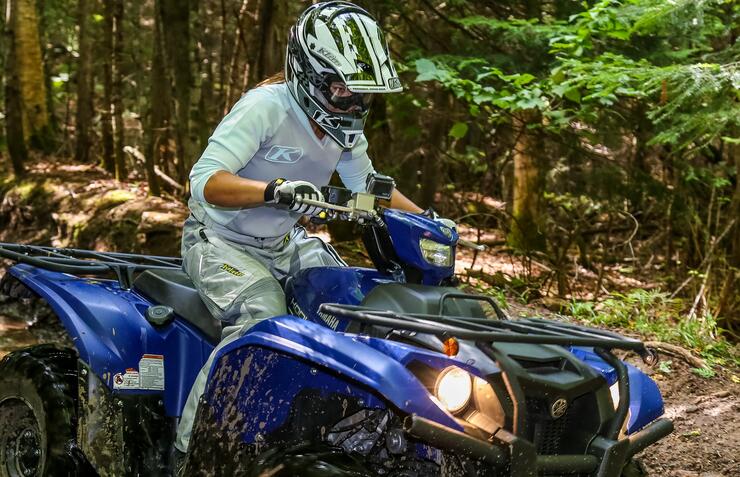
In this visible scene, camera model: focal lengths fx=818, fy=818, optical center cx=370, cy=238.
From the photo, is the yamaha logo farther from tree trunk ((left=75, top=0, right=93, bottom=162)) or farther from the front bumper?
tree trunk ((left=75, top=0, right=93, bottom=162))

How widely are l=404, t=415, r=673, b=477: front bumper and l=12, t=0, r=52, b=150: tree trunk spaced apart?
52.7 feet

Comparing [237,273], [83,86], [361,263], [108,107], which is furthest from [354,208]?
[83,86]

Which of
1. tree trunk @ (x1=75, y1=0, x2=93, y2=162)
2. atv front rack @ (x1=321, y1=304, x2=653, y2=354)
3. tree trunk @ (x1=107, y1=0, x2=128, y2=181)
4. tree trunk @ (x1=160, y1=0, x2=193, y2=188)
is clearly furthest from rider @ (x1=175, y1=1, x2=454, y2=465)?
tree trunk @ (x1=75, y1=0, x2=93, y2=162)

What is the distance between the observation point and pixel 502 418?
8.63 ft

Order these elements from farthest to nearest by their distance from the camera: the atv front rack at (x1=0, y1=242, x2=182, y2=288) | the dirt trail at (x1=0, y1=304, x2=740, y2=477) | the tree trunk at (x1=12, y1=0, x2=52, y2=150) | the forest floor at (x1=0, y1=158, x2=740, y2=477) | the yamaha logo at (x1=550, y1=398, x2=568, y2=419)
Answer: the tree trunk at (x1=12, y1=0, x2=52, y2=150), the forest floor at (x1=0, y1=158, x2=740, y2=477), the dirt trail at (x1=0, y1=304, x2=740, y2=477), the atv front rack at (x1=0, y1=242, x2=182, y2=288), the yamaha logo at (x1=550, y1=398, x2=568, y2=419)

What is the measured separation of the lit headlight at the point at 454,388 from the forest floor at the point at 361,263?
5.88 feet

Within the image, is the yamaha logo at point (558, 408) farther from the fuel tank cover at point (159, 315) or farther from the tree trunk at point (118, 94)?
the tree trunk at point (118, 94)

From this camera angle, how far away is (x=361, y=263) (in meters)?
8.77

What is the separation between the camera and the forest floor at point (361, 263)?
4980 millimetres

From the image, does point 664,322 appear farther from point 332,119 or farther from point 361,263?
point 332,119

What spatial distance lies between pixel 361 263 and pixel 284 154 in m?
5.03

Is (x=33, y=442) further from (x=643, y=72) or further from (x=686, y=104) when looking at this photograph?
(x=686, y=104)

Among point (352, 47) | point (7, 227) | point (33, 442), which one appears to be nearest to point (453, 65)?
point (352, 47)

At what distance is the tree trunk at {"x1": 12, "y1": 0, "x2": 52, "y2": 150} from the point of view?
16250mm
